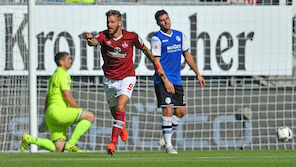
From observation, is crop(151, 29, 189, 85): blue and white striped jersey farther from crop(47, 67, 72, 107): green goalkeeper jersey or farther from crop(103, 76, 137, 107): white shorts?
crop(47, 67, 72, 107): green goalkeeper jersey

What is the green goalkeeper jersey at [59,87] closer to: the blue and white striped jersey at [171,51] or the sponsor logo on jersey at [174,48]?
the blue and white striped jersey at [171,51]

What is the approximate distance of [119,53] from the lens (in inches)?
278

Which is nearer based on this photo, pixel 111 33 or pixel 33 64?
pixel 111 33

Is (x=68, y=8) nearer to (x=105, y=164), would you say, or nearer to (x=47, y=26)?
(x=47, y=26)

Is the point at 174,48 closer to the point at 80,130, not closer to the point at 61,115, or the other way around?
the point at 80,130

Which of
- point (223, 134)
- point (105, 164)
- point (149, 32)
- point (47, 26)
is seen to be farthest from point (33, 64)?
point (105, 164)

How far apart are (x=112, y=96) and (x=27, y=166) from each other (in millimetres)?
2370

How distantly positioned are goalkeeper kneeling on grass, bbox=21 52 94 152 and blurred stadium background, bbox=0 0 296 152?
74.2 inches

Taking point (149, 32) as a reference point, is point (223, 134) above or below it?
below

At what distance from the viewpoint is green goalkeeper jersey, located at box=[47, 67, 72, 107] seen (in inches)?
366

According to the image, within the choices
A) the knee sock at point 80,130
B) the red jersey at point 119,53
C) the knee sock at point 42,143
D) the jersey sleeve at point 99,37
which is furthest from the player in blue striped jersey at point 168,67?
the knee sock at point 42,143

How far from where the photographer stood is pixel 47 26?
11656 millimetres

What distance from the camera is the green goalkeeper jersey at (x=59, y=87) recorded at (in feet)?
30.5

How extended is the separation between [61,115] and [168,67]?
1999 millimetres
